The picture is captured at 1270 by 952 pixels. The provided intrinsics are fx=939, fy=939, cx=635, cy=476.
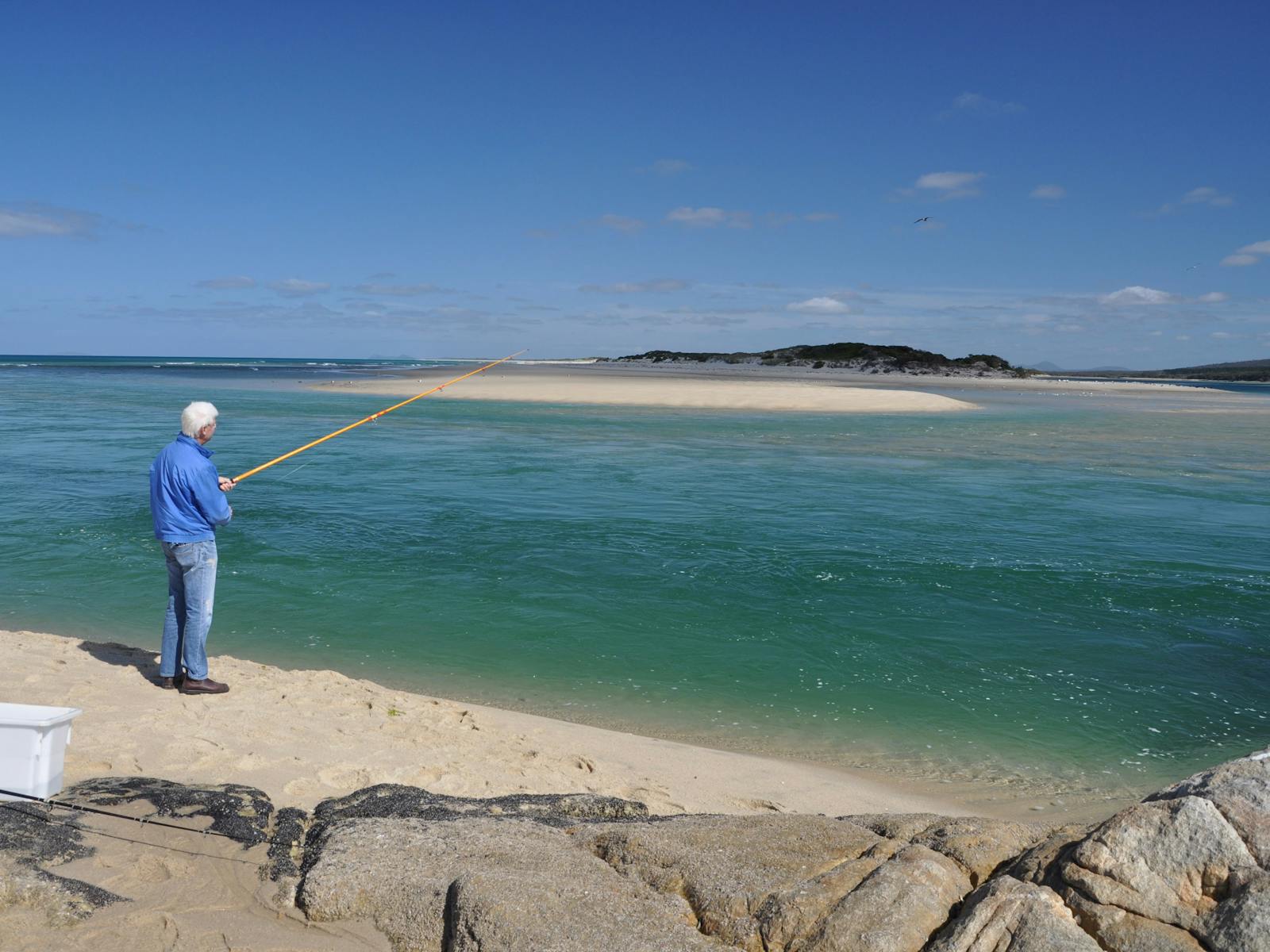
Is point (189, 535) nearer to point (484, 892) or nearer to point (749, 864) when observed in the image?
point (484, 892)

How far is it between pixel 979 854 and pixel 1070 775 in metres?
3.21

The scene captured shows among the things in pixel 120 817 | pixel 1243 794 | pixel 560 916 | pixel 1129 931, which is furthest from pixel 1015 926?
pixel 120 817

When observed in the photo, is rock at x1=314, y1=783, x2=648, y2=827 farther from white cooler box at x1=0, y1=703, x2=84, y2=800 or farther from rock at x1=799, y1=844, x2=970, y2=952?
rock at x1=799, y1=844, x2=970, y2=952

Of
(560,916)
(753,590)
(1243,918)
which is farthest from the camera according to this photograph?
(753,590)

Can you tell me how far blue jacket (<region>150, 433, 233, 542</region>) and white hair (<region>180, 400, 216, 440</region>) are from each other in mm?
61

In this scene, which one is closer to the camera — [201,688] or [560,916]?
[560,916]

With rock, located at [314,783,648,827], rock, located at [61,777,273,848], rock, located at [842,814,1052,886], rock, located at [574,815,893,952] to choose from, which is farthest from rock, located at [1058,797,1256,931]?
rock, located at [61,777,273,848]

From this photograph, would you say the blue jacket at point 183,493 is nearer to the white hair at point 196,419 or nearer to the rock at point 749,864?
the white hair at point 196,419

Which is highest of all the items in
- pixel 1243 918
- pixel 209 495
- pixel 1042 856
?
pixel 209 495

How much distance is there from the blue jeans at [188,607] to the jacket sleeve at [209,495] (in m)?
0.22

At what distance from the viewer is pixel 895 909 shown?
3146 millimetres

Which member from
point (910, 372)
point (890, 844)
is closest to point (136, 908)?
point (890, 844)

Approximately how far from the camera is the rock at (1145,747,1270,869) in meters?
2.97

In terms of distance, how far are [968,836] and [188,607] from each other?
5.24 metres
